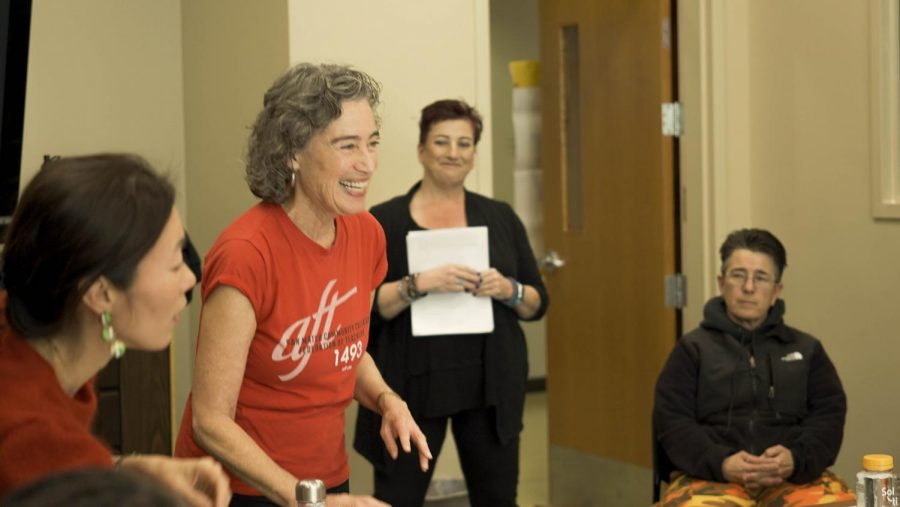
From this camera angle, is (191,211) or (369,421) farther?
(191,211)

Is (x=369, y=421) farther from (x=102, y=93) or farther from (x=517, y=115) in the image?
(x=517, y=115)

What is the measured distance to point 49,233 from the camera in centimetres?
149

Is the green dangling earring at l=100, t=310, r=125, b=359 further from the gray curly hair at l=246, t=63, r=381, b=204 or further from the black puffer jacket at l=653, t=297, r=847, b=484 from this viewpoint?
the black puffer jacket at l=653, t=297, r=847, b=484

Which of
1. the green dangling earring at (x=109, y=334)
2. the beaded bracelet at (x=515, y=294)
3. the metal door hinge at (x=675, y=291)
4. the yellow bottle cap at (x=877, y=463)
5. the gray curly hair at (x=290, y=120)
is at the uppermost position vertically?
the gray curly hair at (x=290, y=120)

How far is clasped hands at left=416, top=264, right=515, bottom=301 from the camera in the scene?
11.4 feet

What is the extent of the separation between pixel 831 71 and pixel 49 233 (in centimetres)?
321

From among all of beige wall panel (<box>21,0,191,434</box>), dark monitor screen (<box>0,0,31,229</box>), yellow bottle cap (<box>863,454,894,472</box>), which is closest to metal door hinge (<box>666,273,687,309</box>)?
beige wall panel (<box>21,0,191,434</box>)

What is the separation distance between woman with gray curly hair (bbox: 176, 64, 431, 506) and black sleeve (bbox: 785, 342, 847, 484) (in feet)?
4.73

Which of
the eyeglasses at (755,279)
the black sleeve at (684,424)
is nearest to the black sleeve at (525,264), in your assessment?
the black sleeve at (684,424)

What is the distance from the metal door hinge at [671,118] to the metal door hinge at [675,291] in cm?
54

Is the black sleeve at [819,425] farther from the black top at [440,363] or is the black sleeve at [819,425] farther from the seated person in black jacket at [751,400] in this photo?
the black top at [440,363]

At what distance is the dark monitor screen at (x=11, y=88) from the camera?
11.6 ft

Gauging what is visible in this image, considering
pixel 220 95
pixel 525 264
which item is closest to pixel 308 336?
pixel 525 264

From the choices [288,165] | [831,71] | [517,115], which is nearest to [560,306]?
[517,115]
